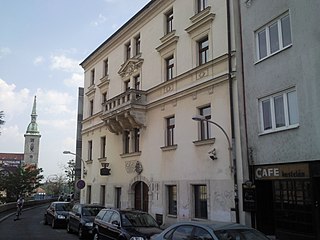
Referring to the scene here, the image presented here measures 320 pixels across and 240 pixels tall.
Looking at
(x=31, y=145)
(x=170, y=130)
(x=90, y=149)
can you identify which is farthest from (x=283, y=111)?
(x=31, y=145)

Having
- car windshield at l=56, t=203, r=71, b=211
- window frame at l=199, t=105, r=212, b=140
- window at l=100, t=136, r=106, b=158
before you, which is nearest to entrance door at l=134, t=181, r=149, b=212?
car windshield at l=56, t=203, r=71, b=211

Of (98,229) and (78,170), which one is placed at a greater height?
(78,170)

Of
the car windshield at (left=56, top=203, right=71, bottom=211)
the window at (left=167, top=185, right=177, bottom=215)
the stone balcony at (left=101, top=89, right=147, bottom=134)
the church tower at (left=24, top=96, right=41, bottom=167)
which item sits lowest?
the car windshield at (left=56, top=203, right=71, bottom=211)

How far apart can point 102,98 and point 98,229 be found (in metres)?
16.7

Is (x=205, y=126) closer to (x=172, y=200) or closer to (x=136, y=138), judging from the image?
(x=172, y=200)

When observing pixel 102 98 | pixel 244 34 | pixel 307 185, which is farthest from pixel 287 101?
pixel 102 98

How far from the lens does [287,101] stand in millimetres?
13312

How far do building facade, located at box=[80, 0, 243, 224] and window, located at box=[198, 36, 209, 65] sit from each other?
2.2 inches

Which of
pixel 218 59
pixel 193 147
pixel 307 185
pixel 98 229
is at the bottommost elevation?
pixel 98 229

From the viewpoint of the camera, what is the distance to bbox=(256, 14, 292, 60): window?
13648 millimetres

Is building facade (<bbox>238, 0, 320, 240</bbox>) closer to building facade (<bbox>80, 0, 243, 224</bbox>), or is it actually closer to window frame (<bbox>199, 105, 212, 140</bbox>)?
building facade (<bbox>80, 0, 243, 224</bbox>)

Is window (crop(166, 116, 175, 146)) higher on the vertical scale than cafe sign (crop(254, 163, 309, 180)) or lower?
higher

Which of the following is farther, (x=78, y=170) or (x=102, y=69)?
(x=78, y=170)

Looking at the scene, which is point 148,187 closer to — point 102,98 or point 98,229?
point 98,229
